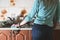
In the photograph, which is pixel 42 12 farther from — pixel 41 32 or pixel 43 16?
pixel 41 32

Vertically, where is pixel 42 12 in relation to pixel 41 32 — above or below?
above

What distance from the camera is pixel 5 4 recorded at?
3041mm

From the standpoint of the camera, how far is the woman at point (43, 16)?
5.76ft

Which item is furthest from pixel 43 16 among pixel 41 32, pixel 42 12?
pixel 41 32

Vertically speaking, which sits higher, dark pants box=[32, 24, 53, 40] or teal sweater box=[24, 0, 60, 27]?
teal sweater box=[24, 0, 60, 27]

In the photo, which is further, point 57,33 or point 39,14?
point 57,33

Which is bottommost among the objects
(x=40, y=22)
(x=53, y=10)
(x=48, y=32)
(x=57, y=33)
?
(x=57, y=33)

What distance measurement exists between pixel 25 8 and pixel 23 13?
0.33 ft

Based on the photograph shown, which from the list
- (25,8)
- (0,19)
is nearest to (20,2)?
(25,8)

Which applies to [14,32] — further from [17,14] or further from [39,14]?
[39,14]

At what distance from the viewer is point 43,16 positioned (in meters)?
1.76

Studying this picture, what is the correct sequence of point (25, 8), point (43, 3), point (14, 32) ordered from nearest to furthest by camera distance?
point (43, 3) < point (14, 32) < point (25, 8)

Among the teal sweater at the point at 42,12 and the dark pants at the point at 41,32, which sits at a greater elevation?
the teal sweater at the point at 42,12

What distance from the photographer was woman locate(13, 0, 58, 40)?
5.76 ft
